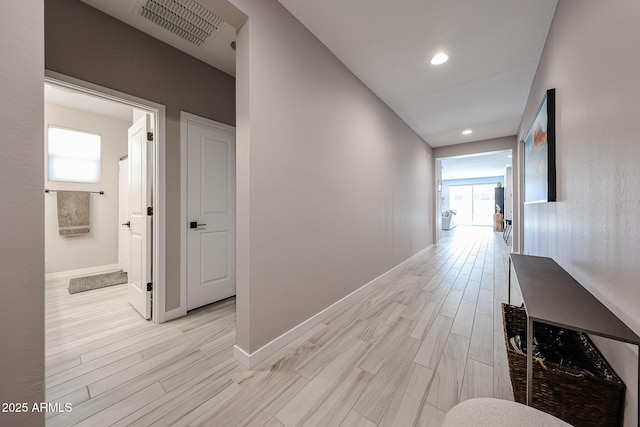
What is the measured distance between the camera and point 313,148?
211cm

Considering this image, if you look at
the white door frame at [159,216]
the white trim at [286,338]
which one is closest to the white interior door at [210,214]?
the white door frame at [159,216]

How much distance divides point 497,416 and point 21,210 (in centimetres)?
166

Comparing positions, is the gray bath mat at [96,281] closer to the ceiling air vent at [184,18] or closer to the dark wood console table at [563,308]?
the ceiling air vent at [184,18]

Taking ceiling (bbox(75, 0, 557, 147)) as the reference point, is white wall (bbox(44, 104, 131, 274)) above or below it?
below

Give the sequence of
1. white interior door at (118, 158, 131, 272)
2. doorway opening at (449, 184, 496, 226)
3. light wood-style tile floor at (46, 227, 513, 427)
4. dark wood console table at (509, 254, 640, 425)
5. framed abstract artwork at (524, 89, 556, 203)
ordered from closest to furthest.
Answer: dark wood console table at (509, 254, 640, 425), light wood-style tile floor at (46, 227, 513, 427), framed abstract artwork at (524, 89, 556, 203), white interior door at (118, 158, 131, 272), doorway opening at (449, 184, 496, 226)

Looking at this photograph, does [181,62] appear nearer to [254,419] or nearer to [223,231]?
[223,231]

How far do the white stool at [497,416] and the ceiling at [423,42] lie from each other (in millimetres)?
2297

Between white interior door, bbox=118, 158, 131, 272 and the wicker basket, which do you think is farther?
white interior door, bbox=118, 158, 131, 272

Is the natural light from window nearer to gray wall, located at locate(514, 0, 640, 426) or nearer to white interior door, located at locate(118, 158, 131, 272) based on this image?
white interior door, located at locate(118, 158, 131, 272)

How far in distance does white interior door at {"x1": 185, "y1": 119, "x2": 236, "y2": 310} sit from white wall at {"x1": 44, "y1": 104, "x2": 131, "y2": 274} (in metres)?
Result: 2.87

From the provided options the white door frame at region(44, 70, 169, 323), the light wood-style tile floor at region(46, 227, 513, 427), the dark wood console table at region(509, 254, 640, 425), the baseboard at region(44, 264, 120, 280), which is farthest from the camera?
the baseboard at region(44, 264, 120, 280)

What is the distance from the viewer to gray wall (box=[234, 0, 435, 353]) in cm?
160

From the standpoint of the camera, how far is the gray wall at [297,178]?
1.60 m

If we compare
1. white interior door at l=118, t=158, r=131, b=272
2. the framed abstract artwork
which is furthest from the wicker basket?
white interior door at l=118, t=158, r=131, b=272
